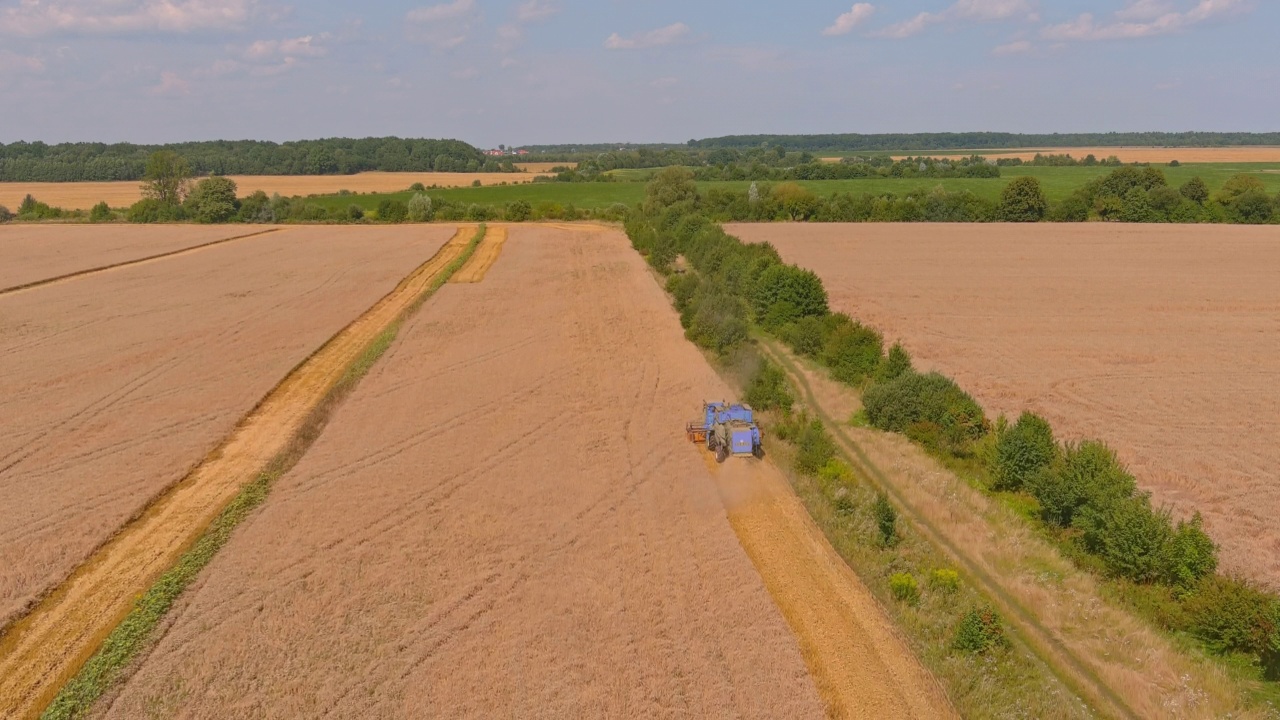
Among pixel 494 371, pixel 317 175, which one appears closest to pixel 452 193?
pixel 317 175

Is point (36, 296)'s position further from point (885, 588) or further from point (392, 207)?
point (392, 207)

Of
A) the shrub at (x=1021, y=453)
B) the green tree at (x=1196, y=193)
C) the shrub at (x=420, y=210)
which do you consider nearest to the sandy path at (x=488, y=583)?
the shrub at (x=1021, y=453)

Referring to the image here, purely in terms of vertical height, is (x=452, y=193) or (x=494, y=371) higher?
(x=452, y=193)

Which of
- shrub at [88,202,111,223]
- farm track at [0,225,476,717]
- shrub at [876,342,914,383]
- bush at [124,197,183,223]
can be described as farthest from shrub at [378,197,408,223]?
shrub at [876,342,914,383]

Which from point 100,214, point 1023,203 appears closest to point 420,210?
point 100,214

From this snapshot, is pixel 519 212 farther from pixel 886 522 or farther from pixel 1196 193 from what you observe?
pixel 886 522

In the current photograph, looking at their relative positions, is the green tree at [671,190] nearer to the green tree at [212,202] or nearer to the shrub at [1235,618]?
the green tree at [212,202]
